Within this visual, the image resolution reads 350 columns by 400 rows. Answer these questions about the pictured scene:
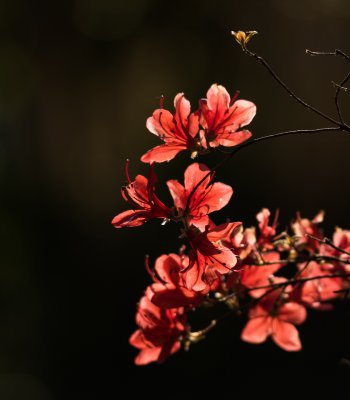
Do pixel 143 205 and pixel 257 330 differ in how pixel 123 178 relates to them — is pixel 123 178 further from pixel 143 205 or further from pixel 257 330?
pixel 143 205

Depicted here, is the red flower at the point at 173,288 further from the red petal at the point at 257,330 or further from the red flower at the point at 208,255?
the red petal at the point at 257,330

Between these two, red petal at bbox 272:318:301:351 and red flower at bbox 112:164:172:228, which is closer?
red flower at bbox 112:164:172:228

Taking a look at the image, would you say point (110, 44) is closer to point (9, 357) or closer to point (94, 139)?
point (94, 139)

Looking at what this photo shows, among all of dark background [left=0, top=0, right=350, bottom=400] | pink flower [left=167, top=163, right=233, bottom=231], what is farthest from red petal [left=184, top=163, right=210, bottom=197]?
dark background [left=0, top=0, right=350, bottom=400]

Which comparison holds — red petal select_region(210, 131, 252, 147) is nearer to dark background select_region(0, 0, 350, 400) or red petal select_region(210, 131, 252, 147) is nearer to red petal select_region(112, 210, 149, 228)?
red petal select_region(112, 210, 149, 228)

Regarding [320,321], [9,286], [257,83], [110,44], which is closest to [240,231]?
[320,321]

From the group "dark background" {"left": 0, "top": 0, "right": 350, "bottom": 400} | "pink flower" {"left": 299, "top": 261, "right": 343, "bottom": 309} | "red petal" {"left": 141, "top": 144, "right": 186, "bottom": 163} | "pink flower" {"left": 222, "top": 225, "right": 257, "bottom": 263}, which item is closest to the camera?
"red petal" {"left": 141, "top": 144, "right": 186, "bottom": 163}

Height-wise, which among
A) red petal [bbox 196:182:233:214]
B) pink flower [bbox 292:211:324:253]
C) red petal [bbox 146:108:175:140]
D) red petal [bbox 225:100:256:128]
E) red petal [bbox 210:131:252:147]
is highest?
red petal [bbox 146:108:175:140]
